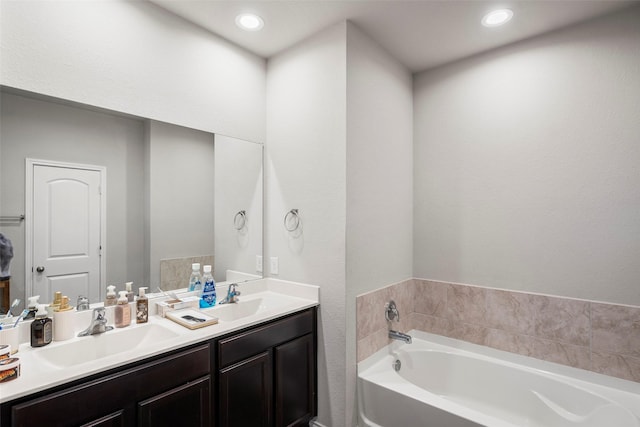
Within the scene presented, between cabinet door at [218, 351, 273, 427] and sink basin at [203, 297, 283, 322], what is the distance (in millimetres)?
390

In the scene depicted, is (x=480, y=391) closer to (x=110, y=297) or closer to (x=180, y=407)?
(x=180, y=407)

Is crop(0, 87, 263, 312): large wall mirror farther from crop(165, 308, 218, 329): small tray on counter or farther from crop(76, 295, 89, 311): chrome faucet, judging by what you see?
crop(165, 308, 218, 329): small tray on counter

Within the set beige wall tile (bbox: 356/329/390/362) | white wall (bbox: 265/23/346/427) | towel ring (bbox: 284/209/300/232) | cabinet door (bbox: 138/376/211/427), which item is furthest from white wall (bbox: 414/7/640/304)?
cabinet door (bbox: 138/376/211/427)

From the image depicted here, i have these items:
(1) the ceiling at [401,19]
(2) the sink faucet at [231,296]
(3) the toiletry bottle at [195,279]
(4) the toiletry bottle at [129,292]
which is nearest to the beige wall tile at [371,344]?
(2) the sink faucet at [231,296]

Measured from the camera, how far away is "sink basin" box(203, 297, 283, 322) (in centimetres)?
202

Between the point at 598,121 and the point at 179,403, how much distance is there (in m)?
2.79

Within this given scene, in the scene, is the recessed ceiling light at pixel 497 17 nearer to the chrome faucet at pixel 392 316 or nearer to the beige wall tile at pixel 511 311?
the beige wall tile at pixel 511 311

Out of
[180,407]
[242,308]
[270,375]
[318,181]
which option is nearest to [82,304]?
[180,407]

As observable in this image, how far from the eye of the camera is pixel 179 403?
4.67 ft

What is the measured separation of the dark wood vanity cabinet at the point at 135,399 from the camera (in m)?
1.08

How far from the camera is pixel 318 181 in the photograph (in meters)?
2.18

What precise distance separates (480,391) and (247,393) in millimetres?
1648

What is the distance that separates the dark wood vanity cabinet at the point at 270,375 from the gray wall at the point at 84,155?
0.75 metres

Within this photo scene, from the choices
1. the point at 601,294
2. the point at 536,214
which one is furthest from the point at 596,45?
the point at 601,294
